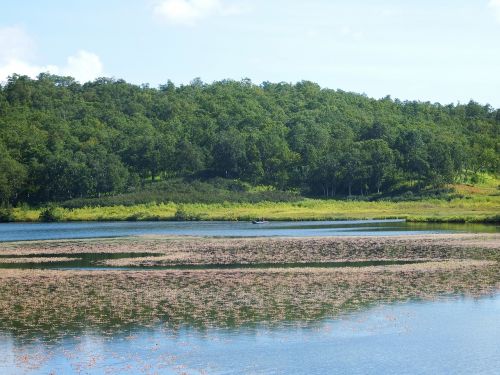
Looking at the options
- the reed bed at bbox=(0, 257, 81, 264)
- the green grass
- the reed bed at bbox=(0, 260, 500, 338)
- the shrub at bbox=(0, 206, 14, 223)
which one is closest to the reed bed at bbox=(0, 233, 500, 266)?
the reed bed at bbox=(0, 257, 81, 264)

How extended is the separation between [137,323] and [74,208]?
11783cm

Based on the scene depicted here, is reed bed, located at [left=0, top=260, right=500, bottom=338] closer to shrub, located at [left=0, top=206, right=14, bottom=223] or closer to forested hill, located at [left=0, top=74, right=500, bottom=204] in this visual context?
shrub, located at [left=0, top=206, right=14, bottom=223]

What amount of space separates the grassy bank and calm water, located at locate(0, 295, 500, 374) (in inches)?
2811

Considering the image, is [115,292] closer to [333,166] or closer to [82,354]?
[82,354]

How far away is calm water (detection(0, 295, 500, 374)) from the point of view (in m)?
29.5

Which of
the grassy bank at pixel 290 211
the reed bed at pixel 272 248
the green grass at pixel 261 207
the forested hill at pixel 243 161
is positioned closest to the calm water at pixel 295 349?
the reed bed at pixel 272 248

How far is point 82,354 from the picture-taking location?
3212cm

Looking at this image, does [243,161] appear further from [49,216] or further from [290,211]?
[49,216]

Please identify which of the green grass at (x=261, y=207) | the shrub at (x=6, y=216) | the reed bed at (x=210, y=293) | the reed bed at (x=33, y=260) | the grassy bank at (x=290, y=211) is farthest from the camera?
the shrub at (x=6, y=216)

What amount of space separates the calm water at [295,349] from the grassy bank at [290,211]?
71.4 m

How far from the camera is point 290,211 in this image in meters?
137

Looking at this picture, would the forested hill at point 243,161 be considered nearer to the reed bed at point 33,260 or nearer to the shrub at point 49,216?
the shrub at point 49,216

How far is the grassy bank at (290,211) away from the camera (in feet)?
392

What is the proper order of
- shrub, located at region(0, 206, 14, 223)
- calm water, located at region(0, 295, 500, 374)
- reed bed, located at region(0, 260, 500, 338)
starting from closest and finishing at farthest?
calm water, located at region(0, 295, 500, 374) → reed bed, located at region(0, 260, 500, 338) → shrub, located at region(0, 206, 14, 223)
